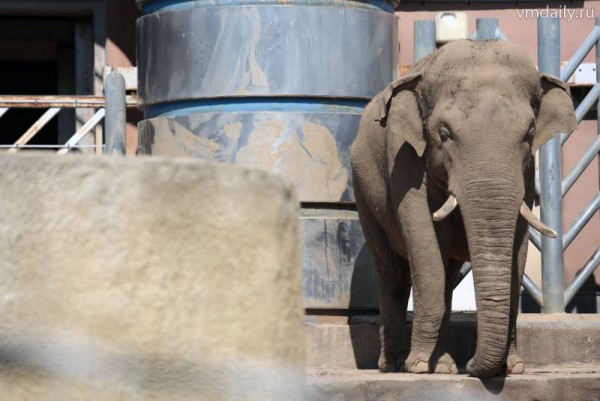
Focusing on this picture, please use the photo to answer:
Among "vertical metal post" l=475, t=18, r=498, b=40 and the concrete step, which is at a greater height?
"vertical metal post" l=475, t=18, r=498, b=40

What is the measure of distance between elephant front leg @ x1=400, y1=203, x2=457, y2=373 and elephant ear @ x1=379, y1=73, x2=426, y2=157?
1.29ft

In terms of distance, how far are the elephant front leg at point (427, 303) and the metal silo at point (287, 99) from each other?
1248 mm

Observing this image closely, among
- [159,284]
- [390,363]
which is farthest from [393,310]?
[159,284]

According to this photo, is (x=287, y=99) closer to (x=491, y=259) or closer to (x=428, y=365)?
(x=428, y=365)

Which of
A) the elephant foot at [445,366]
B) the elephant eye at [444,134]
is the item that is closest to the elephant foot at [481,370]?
the elephant foot at [445,366]

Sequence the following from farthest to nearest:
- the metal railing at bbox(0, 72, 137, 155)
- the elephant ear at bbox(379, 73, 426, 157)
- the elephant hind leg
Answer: the metal railing at bbox(0, 72, 137, 155)
the elephant hind leg
the elephant ear at bbox(379, 73, 426, 157)

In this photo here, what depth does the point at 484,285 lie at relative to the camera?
5.96 m

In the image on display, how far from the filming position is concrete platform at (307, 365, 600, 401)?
5.77 metres

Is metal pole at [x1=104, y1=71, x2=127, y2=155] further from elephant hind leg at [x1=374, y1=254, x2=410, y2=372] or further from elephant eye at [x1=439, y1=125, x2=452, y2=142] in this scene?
elephant eye at [x1=439, y1=125, x2=452, y2=142]

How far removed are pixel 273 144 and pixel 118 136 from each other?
88 cm

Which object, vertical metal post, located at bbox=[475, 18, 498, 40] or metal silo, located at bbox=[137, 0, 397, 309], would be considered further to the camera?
vertical metal post, located at bbox=[475, 18, 498, 40]

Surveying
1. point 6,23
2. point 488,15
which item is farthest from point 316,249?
point 6,23

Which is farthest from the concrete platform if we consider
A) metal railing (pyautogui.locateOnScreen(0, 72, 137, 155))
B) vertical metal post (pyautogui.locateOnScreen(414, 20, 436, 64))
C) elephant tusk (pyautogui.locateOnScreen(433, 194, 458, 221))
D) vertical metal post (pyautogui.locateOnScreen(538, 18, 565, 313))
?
vertical metal post (pyautogui.locateOnScreen(414, 20, 436, 64))

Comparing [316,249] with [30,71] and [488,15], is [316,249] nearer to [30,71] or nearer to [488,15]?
[488,15]
